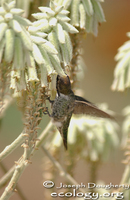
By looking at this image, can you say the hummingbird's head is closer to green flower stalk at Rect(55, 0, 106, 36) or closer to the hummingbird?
the hummingbird

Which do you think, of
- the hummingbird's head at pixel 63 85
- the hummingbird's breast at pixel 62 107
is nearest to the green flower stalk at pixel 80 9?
the hummingbird's head at pixel 63 85

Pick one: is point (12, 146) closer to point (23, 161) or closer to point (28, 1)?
point (23, 161)

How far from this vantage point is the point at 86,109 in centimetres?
221

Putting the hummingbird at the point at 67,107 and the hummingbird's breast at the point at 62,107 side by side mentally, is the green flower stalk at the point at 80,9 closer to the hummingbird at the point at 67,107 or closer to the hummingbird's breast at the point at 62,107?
the hummingbird at the point at 67,107

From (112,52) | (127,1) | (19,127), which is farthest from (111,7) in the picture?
(19,127)

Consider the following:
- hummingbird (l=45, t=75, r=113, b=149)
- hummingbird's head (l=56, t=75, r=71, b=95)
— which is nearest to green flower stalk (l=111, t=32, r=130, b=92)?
hummingbird (l=45, t=75, r=113, b=149)

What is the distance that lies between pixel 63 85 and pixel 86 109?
0.29m

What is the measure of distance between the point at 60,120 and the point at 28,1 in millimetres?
826

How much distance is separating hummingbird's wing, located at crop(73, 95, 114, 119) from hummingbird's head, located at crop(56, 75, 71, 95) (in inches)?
5.0

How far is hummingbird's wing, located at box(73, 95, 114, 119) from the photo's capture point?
2113mm

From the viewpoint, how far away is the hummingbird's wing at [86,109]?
211 centimetres

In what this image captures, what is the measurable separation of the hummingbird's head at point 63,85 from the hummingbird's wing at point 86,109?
127 mm

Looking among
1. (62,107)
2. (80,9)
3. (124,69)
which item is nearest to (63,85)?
(62,107)

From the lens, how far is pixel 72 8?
1.91 meters
